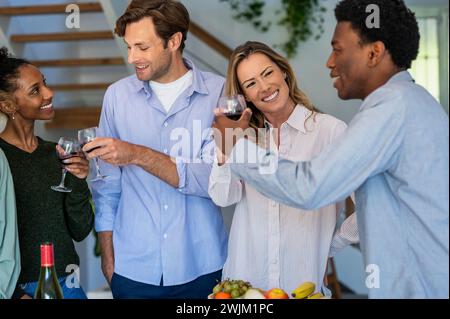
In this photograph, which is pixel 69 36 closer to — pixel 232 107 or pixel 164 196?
pixel 164 196

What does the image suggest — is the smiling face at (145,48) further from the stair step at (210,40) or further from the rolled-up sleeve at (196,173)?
the stair step at (210,40)

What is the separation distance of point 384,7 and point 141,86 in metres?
0.99

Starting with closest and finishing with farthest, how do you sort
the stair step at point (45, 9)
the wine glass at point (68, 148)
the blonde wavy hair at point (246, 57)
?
1. the wine glass at point (68, 148)
2. the blonde wavy hair at point (246, 57)
3. the stair step at point (45, 9)

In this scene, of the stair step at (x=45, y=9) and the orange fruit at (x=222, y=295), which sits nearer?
the orange fruit at (x=222, y=295)

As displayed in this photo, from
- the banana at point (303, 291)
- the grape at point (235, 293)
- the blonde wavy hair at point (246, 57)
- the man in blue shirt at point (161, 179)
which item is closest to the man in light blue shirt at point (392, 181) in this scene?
the banana at point (303, 291)

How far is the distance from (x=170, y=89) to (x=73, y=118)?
3.20 metres

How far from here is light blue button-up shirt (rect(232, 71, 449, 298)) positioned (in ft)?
5.31

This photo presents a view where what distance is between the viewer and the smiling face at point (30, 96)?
8.10 ft

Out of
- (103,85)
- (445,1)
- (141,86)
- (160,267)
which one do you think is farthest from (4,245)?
(445,1)

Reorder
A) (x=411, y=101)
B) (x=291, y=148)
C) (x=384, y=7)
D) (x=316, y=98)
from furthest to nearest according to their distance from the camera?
1. (x=316, y=98)
2. (x=291, y=148)
3. (x=384, y=7)
4. (x=411, y=101)

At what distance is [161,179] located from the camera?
7.85 ft

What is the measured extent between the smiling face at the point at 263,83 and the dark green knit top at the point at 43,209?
0.63 meters

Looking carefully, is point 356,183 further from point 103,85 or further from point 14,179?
point 103,85

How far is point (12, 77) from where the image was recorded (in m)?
2.48
